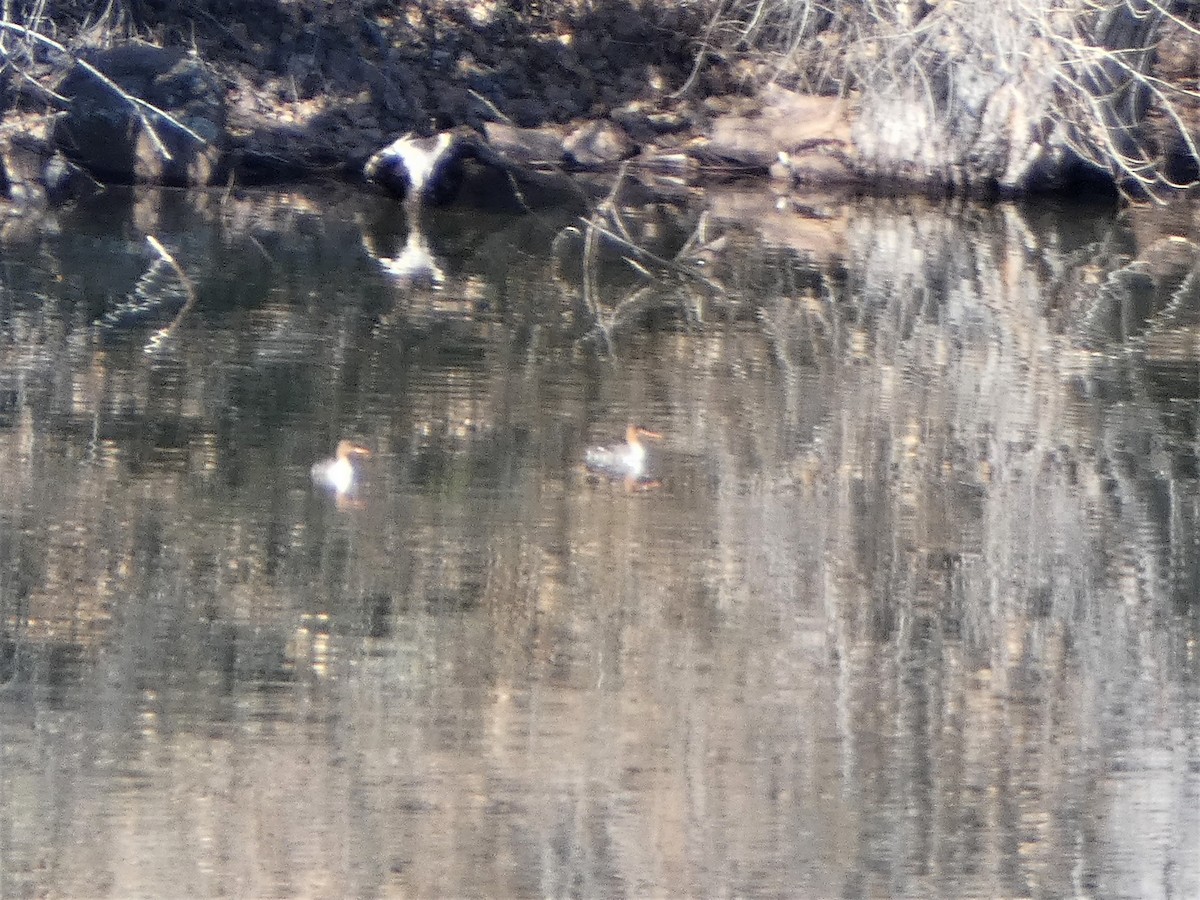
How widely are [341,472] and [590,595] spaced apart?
135cm

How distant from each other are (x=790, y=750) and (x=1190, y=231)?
A: 9.62 m

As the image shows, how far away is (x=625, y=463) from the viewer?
22.7 feet

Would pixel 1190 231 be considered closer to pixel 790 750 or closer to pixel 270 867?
pixel 790 750

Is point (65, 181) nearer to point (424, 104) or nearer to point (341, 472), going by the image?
point (424, 104)

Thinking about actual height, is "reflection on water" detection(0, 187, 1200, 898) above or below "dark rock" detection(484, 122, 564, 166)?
below

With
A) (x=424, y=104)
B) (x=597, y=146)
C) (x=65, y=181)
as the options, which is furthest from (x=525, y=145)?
(x=65, y=181)

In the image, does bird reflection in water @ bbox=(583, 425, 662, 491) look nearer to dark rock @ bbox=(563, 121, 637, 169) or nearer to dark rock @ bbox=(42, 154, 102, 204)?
dark rock @ bbox=(42, 154, 102, 204)

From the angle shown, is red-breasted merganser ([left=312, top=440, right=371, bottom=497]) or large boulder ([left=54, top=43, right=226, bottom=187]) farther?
large boulder ([left=54, top=43, right=226, bottom=187])

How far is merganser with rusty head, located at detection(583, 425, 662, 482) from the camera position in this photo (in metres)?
6.86

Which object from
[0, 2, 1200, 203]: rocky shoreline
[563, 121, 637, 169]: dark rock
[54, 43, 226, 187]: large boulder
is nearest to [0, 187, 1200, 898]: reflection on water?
[54, 43, 226, 187]: large boulder

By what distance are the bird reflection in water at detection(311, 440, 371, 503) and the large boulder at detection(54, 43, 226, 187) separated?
7601mm

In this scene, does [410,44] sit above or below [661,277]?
above

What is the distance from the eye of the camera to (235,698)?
4.93 m

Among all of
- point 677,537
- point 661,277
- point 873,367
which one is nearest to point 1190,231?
point 661,277
